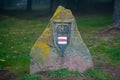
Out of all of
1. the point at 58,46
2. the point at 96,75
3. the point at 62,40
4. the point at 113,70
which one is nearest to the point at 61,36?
the point at 62,40

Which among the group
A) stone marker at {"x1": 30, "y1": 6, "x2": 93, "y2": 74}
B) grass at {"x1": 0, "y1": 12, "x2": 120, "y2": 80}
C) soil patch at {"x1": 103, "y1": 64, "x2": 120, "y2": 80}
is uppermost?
stone marker at {"x1": 30, "y1": 6, "x2": 93, "y2": 74}

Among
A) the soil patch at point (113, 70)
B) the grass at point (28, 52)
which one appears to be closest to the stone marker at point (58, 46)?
the grass at point (28, 52)

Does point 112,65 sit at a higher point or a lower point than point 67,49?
lower

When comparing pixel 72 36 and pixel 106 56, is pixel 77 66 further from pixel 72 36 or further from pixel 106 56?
pixel 106 56

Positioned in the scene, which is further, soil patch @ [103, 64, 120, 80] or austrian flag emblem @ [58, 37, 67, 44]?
soil patch @ [103, 64, 120, 80]

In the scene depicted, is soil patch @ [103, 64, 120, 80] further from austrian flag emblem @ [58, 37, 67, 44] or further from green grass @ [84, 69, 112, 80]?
austrian flag emblem @ [58, 37, 67, 44]

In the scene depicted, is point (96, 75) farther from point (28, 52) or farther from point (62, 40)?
point (28, 52)

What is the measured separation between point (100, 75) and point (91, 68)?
271 mm

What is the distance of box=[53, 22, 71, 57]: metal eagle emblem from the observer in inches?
249

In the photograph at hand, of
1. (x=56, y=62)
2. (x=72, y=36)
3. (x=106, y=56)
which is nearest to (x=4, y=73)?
(x=56, y=62)

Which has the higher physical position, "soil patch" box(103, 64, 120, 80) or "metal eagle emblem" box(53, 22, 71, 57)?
"metal eagle emblem" box(53, 22, 71, 57)

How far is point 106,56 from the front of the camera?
8305 millimetres

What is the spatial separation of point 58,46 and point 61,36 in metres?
0.23

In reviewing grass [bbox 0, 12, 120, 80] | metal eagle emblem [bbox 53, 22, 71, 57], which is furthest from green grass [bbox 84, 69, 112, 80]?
metal eagle emblem [bbox 53, 22, 71, 57]
